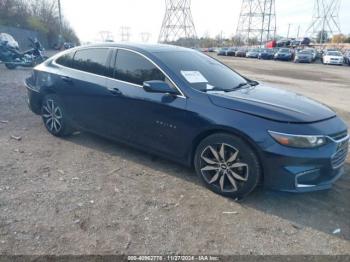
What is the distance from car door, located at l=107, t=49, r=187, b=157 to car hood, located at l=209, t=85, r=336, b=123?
0.52 metres

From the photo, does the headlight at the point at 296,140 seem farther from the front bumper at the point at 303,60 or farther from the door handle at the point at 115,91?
the front bumper at the point at 303,60

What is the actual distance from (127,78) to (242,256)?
2623 mm

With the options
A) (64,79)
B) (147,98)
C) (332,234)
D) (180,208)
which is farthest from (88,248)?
(64,79)

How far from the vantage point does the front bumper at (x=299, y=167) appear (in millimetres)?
3100

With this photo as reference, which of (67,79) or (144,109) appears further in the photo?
(67,79)

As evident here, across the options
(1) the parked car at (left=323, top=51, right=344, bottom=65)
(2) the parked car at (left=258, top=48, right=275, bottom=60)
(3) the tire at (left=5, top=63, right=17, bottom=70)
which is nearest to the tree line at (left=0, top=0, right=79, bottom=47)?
(3) the tire at (left=5, top=63, right=17, bottom=70)

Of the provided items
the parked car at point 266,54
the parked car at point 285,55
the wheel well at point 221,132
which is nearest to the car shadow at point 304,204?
the wheel well at point 221,132

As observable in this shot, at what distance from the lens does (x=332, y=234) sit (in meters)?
2.95

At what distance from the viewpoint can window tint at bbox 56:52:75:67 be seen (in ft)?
16.3

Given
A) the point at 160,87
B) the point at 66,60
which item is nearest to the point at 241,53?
the point at 66,60

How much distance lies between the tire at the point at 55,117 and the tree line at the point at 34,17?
38.1m

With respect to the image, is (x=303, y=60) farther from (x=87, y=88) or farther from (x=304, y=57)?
(x=87, y=88)

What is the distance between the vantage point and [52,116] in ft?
17.1

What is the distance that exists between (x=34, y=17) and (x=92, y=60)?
5358cm
